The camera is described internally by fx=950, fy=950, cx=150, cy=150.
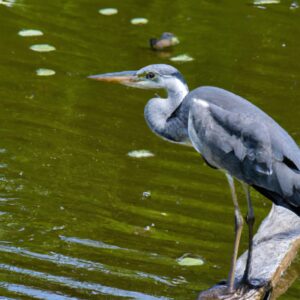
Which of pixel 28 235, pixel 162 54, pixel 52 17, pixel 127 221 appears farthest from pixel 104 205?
pixel 52 17

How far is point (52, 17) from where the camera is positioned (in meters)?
9.20

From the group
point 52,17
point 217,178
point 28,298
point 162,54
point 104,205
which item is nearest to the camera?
point 28,298

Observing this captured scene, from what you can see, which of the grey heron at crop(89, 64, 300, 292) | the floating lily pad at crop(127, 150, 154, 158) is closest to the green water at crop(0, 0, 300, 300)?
the floating lily pad at crop(127, 150, 154, 158)

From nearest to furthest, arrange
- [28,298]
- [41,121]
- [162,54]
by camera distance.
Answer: [28,298]
[41,121]
[162,54]

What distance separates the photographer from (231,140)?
5051mm

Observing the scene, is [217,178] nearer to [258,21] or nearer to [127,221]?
[127,221]

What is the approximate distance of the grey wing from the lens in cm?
491

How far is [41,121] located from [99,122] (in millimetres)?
443

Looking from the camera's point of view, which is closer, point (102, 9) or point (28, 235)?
point (28, 235)

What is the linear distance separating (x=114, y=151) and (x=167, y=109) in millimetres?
1471

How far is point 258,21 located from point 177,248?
4.27 metres

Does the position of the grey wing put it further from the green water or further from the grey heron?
the green water

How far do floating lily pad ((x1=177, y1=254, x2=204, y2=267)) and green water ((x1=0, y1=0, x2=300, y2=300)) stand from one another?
1.4 inches

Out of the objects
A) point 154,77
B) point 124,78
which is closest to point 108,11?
point 124,78
